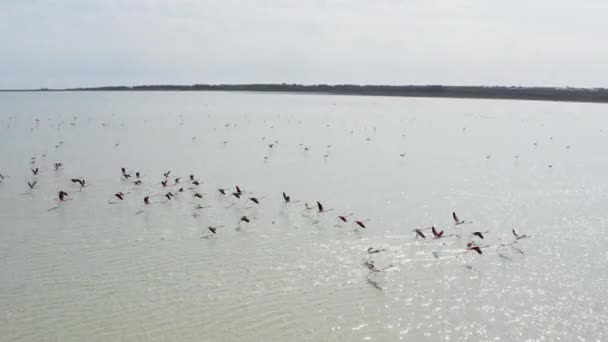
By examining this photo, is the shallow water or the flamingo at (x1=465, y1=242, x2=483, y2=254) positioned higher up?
the flamingo at (x1=465, y1=242, x2=483, y2=254)

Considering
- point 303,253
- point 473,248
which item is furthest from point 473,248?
point 303,253

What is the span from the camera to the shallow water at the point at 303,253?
7.73 metres

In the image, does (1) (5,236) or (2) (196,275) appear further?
(1) (5,236)

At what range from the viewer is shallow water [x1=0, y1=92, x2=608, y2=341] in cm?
773

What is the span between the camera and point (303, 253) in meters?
10.5

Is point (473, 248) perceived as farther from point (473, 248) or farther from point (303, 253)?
point (303, 253)

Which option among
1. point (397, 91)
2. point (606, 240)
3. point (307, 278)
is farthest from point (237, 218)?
point (397, 91)

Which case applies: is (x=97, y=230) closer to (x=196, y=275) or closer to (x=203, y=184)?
(x=196, y=275)

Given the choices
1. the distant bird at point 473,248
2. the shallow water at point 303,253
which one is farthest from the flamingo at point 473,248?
the shallow water at point 303,253

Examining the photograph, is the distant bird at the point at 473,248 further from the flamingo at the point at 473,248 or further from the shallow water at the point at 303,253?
the shallow water at the point at 303,253

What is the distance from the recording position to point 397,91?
107125 mm

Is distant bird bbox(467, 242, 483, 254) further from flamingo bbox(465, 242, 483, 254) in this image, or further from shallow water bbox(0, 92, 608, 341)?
shallow water bbox(0, 92, 608, 341)

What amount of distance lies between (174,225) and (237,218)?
1.43 m

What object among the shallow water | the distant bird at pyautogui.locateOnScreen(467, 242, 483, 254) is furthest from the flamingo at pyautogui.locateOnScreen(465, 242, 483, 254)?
the shallow water
